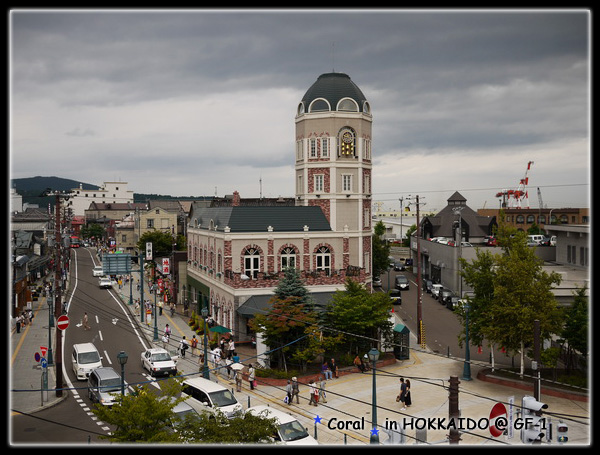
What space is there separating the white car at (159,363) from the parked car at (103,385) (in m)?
3.66

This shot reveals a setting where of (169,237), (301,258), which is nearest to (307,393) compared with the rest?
(301,258)

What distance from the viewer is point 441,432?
23.9 metres

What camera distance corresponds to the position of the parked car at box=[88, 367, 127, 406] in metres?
28.9

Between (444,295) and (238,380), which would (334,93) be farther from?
(238,380)

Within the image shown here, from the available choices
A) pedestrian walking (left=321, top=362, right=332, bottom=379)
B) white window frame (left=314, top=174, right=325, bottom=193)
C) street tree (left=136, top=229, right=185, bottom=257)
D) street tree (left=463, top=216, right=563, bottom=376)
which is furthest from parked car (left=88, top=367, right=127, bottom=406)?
street tree (left=136, top=229, right=185, bottom=257)

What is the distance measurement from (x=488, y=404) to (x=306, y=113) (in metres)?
30.5

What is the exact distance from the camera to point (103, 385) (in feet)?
96.9

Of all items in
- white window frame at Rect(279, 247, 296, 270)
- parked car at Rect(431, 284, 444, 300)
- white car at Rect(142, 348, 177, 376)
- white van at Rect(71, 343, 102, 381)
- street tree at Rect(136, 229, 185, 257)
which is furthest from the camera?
street tree at Rect(136, 229, 185, 257)

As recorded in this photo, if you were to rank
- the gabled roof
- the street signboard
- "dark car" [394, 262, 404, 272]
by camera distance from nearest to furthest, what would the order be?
the gabled roof < the street signboard < "dark car" [394, 262, 404, 272]

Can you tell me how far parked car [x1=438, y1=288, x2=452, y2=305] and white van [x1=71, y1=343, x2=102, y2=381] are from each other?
36.3 m

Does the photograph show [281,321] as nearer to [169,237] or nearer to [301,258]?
[301,258]

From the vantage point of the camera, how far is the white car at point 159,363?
34625 millimetres

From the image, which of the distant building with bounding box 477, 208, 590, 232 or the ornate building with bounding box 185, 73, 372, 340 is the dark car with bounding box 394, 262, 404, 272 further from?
the distant building with bounding box 477, 208, 590, 232

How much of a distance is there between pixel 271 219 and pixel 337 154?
28.2ft
